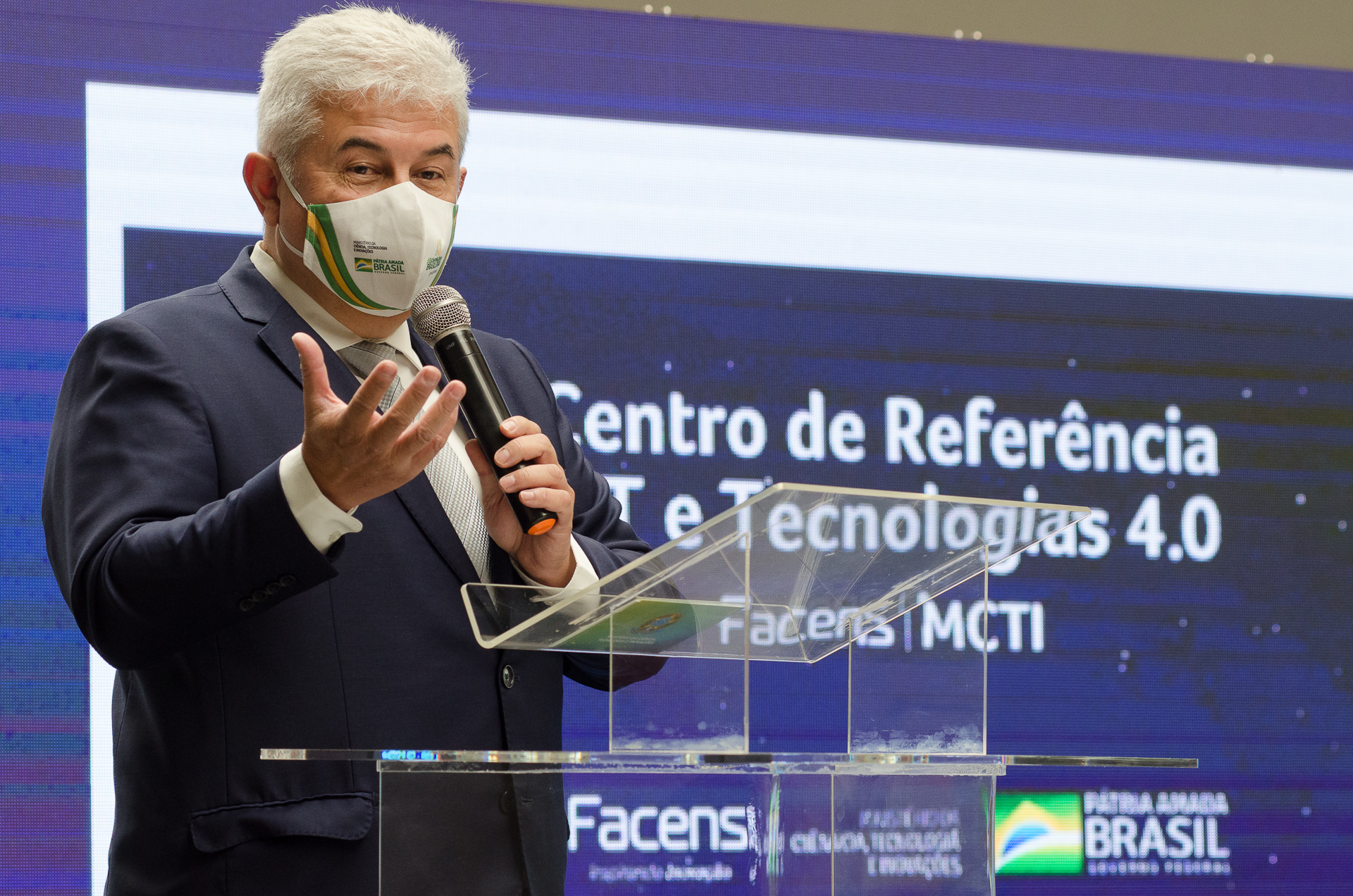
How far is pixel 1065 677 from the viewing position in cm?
374

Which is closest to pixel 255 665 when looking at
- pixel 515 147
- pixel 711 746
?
pixel 711 746

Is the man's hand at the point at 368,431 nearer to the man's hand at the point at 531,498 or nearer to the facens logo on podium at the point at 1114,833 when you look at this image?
the man's hand at the point at 531,498

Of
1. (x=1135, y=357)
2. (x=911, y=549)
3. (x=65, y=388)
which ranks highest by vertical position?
(x=1135, y=357)

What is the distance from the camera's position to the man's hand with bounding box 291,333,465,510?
3.94ft

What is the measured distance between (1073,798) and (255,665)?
275cm

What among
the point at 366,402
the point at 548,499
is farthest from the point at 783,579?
the point at 366,402

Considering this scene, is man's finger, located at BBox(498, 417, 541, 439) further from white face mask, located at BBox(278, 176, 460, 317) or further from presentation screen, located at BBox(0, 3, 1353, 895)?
presentation screen, located at BBox(0, 3, 1353, 895)

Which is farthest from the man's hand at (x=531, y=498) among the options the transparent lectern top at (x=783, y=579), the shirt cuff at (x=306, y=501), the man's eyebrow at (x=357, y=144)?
the man's eyebrow at (x=357, y=144)

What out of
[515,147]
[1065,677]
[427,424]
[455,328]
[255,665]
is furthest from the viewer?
[1065,677]

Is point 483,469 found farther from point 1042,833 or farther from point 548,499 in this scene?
point 1042,833

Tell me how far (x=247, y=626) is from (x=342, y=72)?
68cm

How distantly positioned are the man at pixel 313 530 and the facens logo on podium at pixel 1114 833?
2.16 metres

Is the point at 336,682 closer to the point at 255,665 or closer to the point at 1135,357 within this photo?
the point at 255,665

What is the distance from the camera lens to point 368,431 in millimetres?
1220
